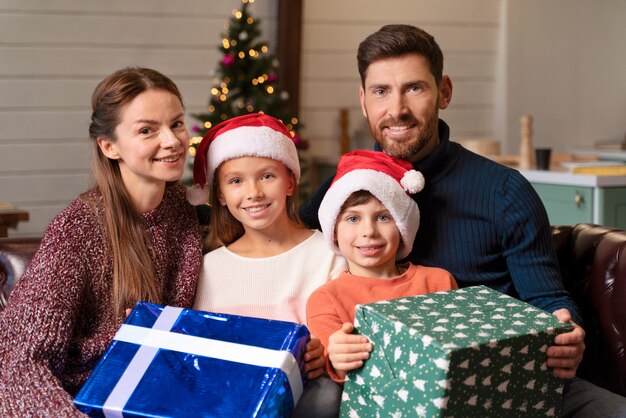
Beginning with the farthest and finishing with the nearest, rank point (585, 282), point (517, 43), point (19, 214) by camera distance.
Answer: point (517, 43) < point (19, 214) < point (585, 282)

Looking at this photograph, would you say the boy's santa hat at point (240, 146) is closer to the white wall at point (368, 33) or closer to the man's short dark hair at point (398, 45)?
the man's short dark hair at point (398, 45)

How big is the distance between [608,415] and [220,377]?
2.96 feet

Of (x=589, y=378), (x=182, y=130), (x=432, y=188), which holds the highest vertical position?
(x=182, y=130)

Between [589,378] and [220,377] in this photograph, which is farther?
[589,378]

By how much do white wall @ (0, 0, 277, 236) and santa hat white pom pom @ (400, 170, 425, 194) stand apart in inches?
140

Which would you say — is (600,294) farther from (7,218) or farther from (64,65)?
(64,65)

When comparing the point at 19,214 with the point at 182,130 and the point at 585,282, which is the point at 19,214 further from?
the point at 585,282

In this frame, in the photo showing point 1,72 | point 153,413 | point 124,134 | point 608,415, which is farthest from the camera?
point 1,72

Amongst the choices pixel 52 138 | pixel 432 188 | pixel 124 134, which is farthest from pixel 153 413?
pixel 52 138

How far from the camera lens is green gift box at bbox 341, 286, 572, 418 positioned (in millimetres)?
1626

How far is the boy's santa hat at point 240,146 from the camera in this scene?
2.31 metres

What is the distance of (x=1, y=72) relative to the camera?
525 centimetres

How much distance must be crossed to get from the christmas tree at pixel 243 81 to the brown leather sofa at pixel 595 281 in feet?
9.20

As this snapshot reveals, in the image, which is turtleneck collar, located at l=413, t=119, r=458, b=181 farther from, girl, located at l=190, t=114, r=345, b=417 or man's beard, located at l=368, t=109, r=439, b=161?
girl, located at l=190, t=114, r=345, b=417
